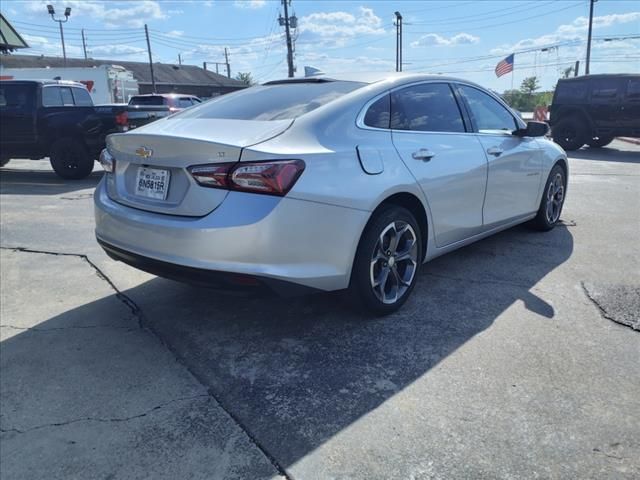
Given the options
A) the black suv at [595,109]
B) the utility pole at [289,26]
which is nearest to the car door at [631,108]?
the black suv at [595,109]

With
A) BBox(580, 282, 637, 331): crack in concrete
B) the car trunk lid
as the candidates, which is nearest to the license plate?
the car trunk lid

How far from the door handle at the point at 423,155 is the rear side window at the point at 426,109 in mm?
168

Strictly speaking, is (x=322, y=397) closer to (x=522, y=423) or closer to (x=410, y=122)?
(x=522, y=423)

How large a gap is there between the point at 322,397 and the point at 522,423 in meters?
0.93

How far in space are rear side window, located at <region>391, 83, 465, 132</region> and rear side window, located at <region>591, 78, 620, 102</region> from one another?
38.0 ft

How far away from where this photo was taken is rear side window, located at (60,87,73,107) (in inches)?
424

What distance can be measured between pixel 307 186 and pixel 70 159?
8.90 m

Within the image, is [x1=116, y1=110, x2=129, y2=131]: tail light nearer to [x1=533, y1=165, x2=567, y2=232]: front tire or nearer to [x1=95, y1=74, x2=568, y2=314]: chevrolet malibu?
[x1=95, y1=74, x2=568, y2=314]: chevrolet malibu

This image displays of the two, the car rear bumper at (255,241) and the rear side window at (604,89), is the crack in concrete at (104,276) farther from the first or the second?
the rear side window at (604,89)

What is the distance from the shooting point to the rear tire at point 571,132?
14000mm

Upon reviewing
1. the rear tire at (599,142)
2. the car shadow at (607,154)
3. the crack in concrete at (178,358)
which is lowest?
the car shadow at (607,154)

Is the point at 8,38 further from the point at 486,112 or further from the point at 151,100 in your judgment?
the point at 486,112

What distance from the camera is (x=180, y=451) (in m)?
2.25

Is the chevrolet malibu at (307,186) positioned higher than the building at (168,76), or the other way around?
the building at (168,76)
